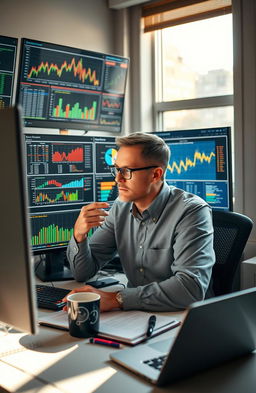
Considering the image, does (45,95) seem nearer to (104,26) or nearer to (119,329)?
(104,26)

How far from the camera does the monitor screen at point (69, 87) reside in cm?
235

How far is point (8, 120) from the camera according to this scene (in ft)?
2.72

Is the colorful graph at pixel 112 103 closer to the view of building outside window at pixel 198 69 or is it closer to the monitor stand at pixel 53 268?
the view of building outside window at pixel 198 69

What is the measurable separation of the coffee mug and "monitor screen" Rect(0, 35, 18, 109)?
1312 mm

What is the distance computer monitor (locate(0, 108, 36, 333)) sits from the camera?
83cm

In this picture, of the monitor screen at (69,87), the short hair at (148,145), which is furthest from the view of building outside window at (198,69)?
the short hair at (148,145)

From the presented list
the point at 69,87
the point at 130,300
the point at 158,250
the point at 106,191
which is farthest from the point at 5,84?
the point at 130,300

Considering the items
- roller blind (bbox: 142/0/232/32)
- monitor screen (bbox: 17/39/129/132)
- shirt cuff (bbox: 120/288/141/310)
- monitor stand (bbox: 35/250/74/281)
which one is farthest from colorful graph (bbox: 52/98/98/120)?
shirt cuff (bbox: 120/288/141/310)

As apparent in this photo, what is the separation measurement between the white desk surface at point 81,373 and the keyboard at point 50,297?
0.31m

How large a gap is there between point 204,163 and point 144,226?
0.85 metres

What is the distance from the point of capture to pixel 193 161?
2.75 metres

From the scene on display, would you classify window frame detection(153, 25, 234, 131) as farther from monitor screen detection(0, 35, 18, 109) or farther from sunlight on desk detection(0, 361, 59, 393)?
sunlight on desk detection(0, 361, 59, 393)

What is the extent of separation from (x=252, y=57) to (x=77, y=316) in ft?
6.69

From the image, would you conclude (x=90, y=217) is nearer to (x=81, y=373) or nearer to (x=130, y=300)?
(x=130, y=300)
